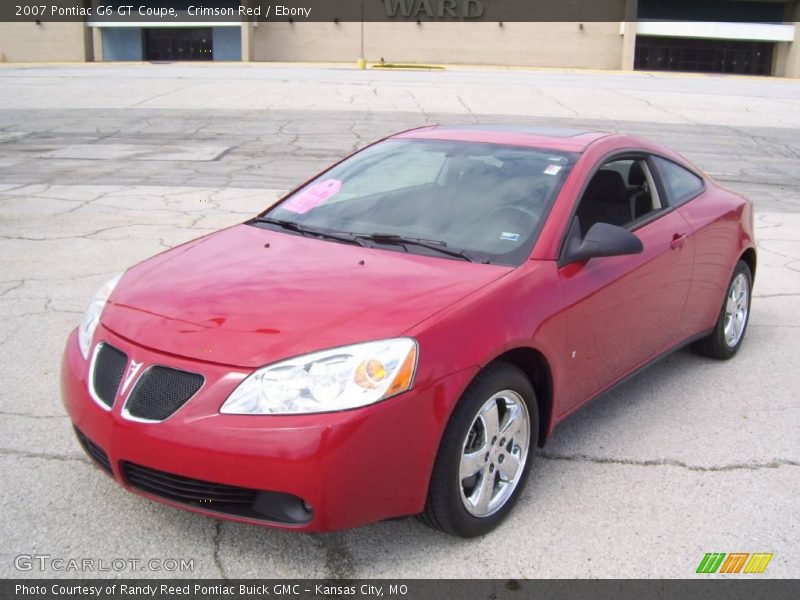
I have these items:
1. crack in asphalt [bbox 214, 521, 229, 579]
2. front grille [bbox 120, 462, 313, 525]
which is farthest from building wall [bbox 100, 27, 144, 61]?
front grille [bbox 120, 462, 313, 525]

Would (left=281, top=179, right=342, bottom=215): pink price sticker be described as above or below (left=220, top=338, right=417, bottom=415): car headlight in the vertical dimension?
above

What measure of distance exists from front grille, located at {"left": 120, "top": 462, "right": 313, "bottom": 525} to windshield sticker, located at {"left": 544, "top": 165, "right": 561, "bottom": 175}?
81.3 inches

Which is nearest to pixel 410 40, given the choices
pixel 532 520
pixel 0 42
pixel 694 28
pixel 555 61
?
pixel 555 61

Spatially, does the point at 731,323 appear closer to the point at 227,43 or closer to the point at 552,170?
the point at 552,170

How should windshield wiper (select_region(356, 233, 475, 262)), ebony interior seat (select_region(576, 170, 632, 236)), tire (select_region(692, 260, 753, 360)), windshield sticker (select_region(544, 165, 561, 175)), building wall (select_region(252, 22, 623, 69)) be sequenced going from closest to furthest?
windshield wiper (select_region(356, 233, 475, 262))
windshield sticker (select_region(544, 165, 561, 175))
ebony interior seat (select_region(576, 170, 632, 236))
tire (select_region(692, 260, 753, 360))
building wall (select_region(252, 22, 623, 69))

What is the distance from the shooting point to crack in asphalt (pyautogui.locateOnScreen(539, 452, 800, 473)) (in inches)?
153

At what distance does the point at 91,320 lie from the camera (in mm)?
3404

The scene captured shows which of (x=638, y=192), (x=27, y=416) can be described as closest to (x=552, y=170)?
(x=638, y=192)

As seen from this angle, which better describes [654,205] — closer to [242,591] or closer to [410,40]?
[242,591]

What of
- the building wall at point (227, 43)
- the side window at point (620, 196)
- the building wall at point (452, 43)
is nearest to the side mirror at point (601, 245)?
the side window at point (620, 196)

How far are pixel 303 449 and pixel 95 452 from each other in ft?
3.19

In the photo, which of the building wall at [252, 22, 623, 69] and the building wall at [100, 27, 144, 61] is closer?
the building wall at [252, 22, 623, 69]

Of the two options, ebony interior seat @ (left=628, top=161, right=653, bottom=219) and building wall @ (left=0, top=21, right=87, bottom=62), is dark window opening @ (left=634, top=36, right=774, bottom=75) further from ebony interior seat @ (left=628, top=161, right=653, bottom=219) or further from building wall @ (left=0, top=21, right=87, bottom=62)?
ebony interior seat @ (left=628, top=161, right=653, bottom=219)

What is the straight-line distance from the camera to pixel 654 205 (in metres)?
4.62
